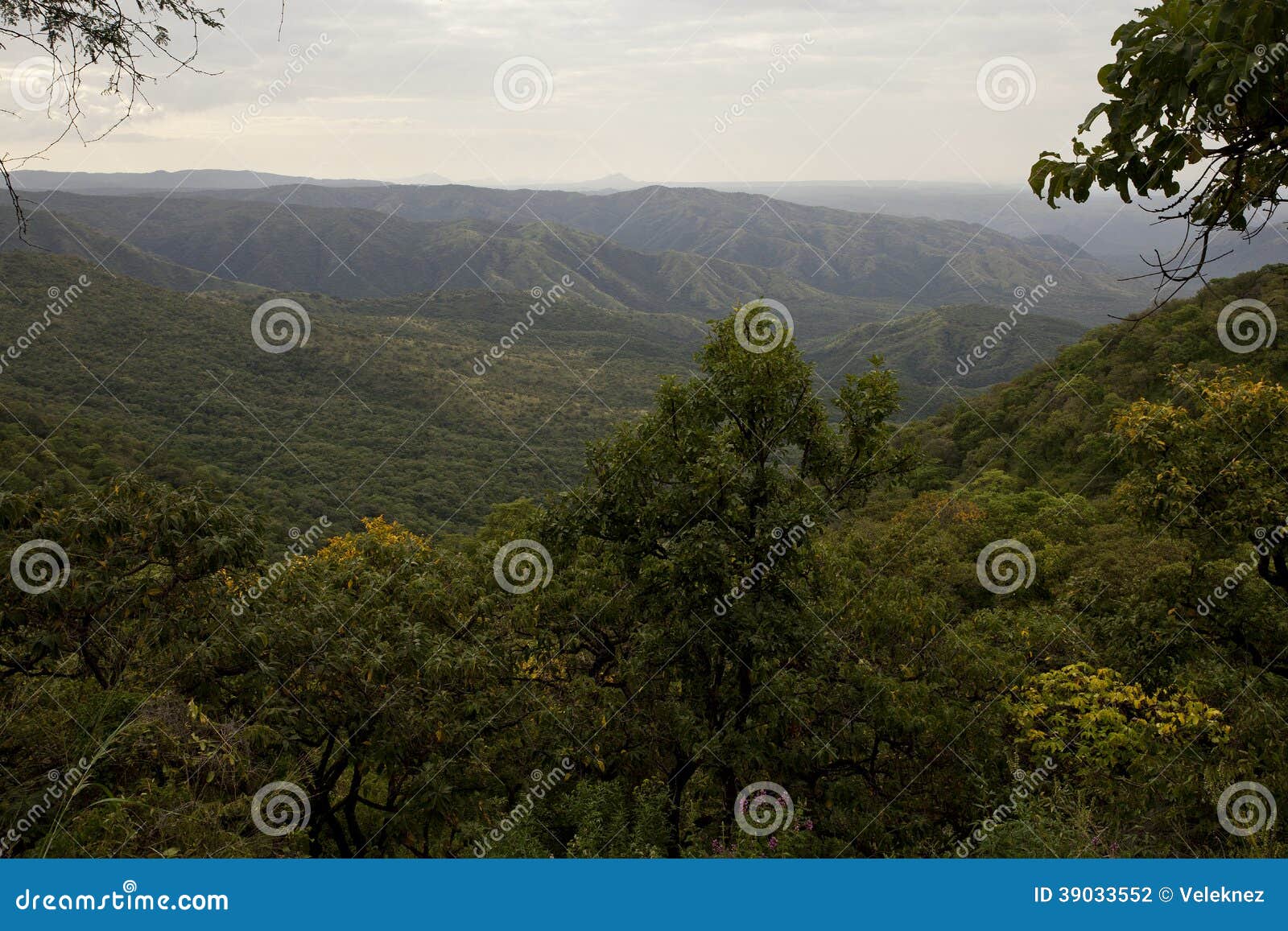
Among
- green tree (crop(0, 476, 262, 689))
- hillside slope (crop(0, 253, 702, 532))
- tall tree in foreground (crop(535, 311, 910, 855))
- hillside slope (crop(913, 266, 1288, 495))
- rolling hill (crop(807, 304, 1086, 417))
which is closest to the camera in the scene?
green tree (crop(0, 476, 262, 689))

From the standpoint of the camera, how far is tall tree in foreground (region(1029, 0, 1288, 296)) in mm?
2713

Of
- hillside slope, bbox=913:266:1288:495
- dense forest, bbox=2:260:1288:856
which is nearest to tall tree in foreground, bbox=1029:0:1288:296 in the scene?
dense forest, bbox=2:260:1288:856

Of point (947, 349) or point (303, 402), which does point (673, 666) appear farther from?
point (947, 349)

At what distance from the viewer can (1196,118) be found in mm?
Answer: 3033

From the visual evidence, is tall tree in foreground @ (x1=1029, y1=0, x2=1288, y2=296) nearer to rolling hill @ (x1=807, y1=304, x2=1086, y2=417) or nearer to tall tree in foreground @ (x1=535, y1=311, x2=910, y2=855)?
tall tree in foreground @ (x1=535, y1=311, x2=910, y2=855)

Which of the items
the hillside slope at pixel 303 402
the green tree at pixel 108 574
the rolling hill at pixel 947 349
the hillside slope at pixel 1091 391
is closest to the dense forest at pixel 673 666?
the green tree at pixel 108 574

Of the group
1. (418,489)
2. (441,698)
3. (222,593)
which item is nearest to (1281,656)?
A: (441,698)

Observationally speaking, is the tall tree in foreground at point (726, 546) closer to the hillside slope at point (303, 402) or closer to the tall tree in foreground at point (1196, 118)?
the tall tree in foreground at point (1196, 118)

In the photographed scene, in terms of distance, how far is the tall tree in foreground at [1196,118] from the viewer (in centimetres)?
271

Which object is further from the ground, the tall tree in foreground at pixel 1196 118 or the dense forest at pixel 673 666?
the tall tree in foreground at pixel 1196 118

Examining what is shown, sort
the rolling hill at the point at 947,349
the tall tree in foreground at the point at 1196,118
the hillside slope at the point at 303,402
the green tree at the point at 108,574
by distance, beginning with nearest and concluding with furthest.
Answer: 1. the tall tree in foreground at the point at 1196,118
2. the green tree at the point at 108,574
3. the hillside slope at the point at 303,402
4. the rolling hill at the point at 947,349

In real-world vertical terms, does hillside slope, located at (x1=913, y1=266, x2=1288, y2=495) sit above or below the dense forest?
above

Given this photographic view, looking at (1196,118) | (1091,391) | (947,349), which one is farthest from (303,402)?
(947,349)

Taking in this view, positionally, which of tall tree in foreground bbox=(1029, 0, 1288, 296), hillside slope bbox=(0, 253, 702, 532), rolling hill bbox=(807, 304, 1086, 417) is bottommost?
hillside slope bbox=(0, 253, 702, 532)
